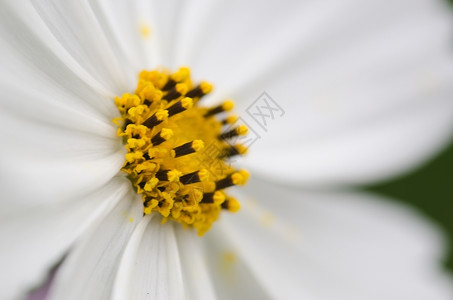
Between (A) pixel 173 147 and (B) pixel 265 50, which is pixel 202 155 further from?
(B) pixel 265 50

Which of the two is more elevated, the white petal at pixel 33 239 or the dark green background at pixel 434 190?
the white petal at pixel 33 239

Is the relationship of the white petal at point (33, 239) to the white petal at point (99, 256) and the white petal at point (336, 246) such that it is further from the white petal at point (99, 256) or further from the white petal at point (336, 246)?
the white petal at point (336, 246)

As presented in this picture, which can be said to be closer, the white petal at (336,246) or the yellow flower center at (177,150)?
the yellow flower center at (177,150)

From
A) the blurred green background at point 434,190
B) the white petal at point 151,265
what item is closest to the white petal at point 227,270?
the white petal at point 151,265

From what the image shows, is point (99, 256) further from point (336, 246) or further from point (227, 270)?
point (336, 246)

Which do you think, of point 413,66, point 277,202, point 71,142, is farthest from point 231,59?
point 71,142

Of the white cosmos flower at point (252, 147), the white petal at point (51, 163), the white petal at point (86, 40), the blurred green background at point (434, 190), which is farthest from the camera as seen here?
the blurred green background at point (434, 190)
